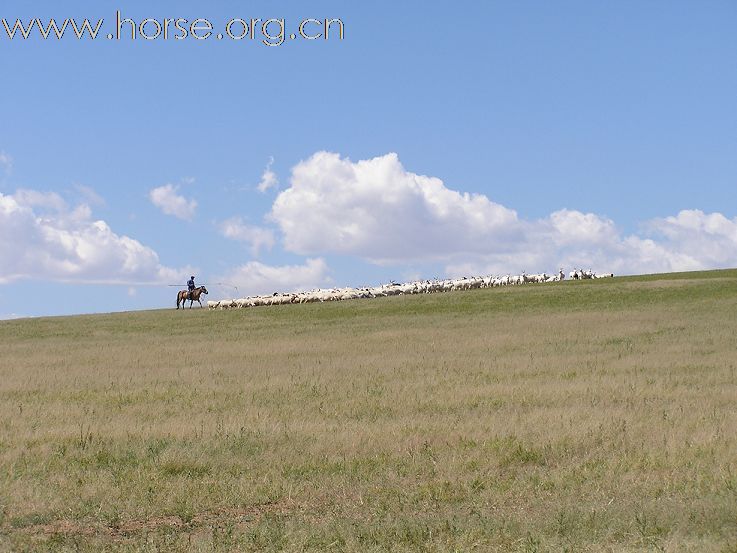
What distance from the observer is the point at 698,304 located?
146 ft

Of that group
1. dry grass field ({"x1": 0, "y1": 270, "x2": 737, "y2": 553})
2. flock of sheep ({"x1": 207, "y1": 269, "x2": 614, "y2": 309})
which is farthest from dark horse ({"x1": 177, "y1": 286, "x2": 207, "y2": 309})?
dry grass field ({"x1": 0, "y1": 270, "x2": 737, "y2": 553})

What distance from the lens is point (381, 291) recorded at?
62.1 m

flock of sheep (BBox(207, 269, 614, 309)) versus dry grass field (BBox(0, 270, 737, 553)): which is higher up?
flock of sheep (BBox(207, 269, 614, 309))

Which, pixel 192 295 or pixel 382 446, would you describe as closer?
pixel 382 446

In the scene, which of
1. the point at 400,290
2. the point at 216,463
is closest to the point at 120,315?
the point at 400,290

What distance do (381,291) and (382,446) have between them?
4718 cm

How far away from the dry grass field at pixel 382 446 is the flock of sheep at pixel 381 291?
26870 millimetres

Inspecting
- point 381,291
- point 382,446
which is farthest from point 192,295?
point 382,446

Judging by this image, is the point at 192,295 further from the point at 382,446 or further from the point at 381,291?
the point at 382,446

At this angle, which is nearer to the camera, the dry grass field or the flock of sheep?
the dry grass field

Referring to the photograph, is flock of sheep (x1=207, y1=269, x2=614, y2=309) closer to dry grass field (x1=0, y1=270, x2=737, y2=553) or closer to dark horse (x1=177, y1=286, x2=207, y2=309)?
dark horse (x1=177, y1=286, x2=207, y2=309)

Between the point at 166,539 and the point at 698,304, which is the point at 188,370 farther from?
the point at 698,304

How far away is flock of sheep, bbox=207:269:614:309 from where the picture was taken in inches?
2405

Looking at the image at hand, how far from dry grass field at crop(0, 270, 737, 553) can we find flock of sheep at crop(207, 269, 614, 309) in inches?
1058
